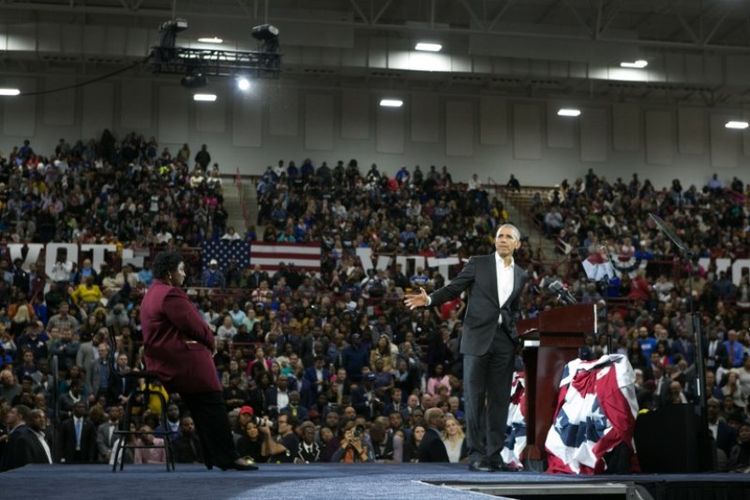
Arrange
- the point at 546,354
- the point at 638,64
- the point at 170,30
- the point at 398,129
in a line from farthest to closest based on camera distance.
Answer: the point at 398,129, the point at 638,64, the point at 170,30, the point at 546,354

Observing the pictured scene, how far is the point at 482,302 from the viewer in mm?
7137

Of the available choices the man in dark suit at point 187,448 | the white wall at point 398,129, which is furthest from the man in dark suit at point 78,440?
the white wall at point 398,129

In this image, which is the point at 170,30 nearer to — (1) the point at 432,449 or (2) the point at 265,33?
(2) the point at 265,33

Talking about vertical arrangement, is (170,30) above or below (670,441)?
above

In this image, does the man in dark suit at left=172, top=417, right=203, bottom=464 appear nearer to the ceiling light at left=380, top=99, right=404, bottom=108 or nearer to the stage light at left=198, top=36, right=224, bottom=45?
the stage light at left=198, top=36, right=224, bottom=45

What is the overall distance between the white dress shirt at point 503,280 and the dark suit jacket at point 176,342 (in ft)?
6.39

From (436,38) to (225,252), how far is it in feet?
23.7

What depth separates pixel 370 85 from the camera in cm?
3102

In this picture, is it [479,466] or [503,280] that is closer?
[479,466]

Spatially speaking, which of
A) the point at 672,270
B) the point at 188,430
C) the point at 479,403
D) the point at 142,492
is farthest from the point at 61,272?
the point at 142,492

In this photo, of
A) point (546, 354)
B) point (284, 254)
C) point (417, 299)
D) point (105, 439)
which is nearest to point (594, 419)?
point (546, 354)

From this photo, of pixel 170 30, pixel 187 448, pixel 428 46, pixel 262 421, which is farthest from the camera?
pixel 428 46

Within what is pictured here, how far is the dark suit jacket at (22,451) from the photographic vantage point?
9.34m

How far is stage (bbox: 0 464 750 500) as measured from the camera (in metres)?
4.77
